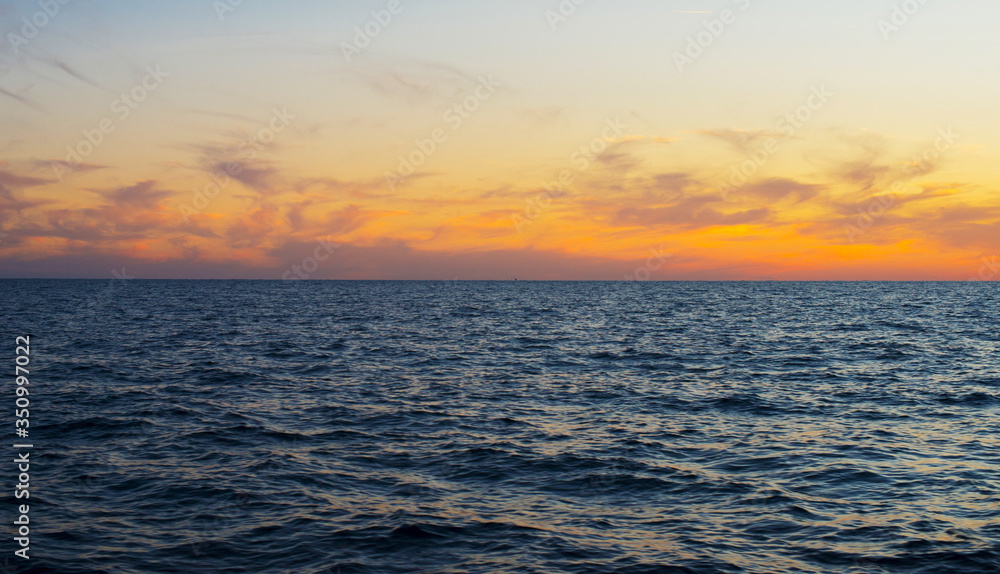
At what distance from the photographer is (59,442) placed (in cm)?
2153

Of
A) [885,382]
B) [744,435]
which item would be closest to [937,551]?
[744,435]

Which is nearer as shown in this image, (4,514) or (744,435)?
(4,514)

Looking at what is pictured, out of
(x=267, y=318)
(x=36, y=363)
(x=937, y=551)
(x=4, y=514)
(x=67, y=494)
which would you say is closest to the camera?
(x=937, y=551)

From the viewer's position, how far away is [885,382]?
3381 centimetres

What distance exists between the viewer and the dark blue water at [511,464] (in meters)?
13.9

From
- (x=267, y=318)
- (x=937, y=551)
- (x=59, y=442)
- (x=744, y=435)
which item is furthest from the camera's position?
(x=267, y=318)

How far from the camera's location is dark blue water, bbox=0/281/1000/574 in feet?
45.4

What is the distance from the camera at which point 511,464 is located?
64.8 ft

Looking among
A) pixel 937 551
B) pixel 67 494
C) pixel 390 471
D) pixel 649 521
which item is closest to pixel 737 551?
pixel 649 521

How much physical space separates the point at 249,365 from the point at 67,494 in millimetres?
Result: 22629

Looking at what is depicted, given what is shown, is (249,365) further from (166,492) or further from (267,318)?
(267,318)

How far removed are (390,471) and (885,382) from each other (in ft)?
85.9

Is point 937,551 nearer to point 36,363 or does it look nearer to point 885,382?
point 885,382

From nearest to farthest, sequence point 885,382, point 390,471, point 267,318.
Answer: point 390,471 < point 885,382 < point 267,318
